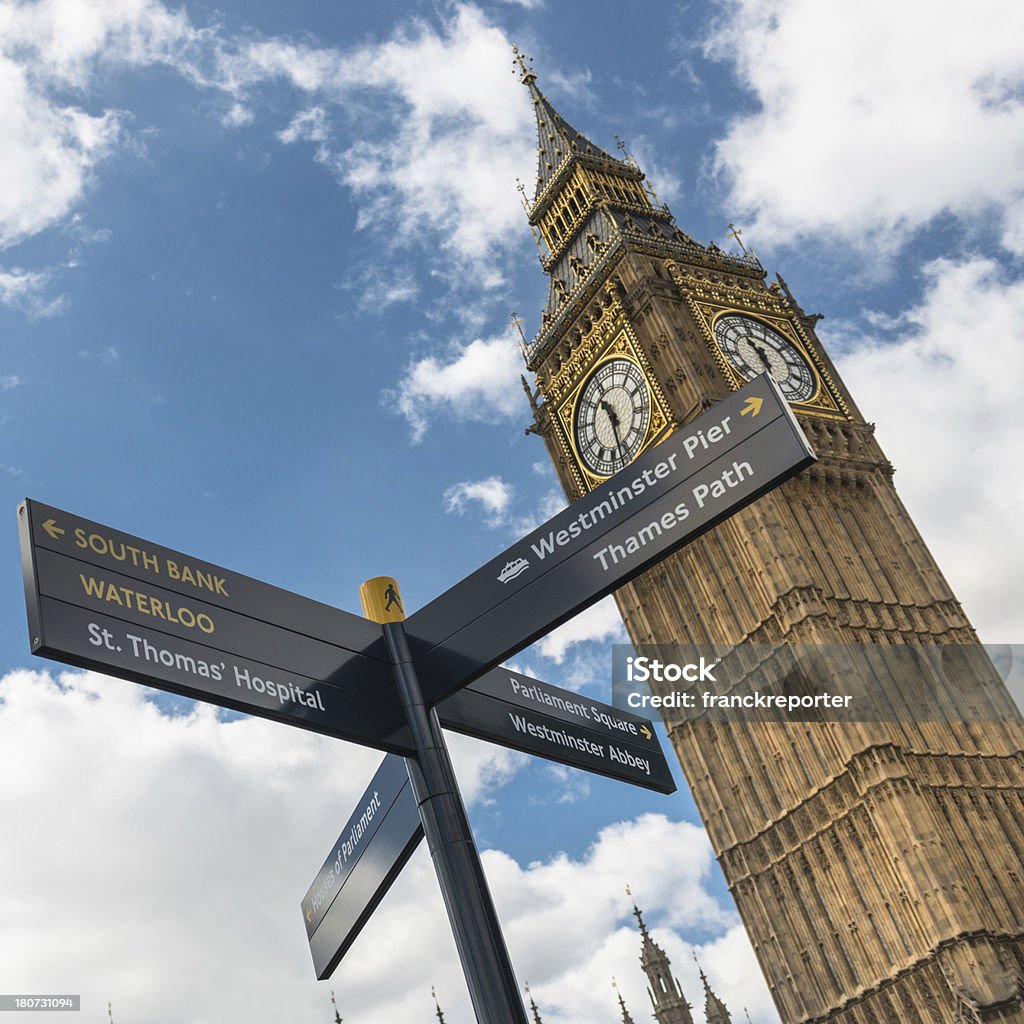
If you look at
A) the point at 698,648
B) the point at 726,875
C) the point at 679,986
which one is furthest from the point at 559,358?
the point at 679,986

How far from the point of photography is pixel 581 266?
55.7 meters

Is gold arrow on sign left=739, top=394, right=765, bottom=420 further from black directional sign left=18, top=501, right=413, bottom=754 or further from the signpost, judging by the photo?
black directional sign left=18, top=501, right=413, bottom=754

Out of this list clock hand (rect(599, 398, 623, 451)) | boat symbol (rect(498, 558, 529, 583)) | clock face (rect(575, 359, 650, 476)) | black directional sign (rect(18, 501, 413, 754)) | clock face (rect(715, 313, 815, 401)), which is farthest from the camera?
clock face (rect(715, 313, 815, 401))

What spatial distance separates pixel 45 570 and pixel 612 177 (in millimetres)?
58922

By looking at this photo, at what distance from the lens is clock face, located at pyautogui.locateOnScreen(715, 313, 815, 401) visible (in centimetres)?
4988

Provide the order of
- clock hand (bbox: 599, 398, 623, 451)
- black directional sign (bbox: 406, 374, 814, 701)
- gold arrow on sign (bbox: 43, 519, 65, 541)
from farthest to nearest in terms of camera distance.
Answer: clock hand (bbox: 599, 398, 623, 451) → black directional sign (bbox: 406, 374, 814, 701) → gold arrow on sign (bbox: 43, 519, 65, 541)

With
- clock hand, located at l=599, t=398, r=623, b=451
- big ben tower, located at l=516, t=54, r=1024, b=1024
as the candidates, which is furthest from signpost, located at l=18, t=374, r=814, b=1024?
clock hand, located at l=599, t=398, r=623, b=451

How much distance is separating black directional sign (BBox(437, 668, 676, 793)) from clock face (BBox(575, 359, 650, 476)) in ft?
135

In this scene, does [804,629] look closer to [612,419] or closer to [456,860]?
[612,419]

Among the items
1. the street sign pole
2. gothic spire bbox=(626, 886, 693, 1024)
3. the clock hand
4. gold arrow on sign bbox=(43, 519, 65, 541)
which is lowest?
the street sign pole

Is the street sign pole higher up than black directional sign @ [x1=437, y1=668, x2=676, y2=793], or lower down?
lower down

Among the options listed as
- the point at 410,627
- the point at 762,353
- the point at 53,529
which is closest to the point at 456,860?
the point at 410,627

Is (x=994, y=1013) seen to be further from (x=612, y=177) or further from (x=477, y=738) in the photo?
(x=612, y=177)

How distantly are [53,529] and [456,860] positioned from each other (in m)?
2.11
